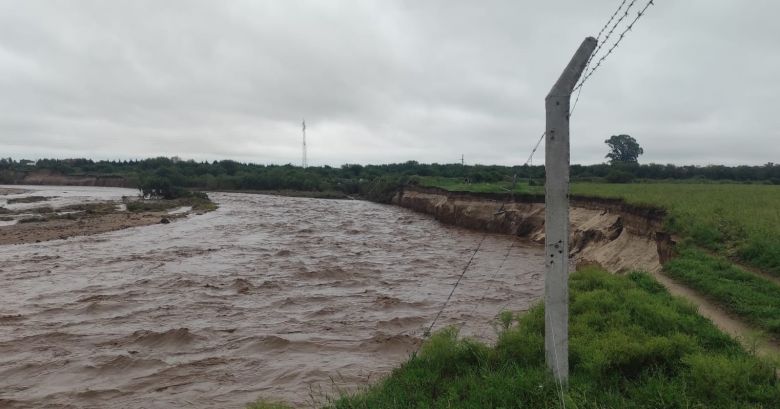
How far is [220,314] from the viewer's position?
44.8ft

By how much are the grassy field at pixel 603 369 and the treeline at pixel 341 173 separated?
26846 mm

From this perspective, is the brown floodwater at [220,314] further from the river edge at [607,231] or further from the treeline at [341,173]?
the treeline at [341,173]

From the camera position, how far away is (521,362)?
7.77 meters

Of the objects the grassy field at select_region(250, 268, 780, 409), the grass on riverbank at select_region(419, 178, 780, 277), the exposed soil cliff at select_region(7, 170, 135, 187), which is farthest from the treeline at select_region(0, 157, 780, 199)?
the grassy field at select_region(250, 268, 780, 409)

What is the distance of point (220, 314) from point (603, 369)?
10.2m

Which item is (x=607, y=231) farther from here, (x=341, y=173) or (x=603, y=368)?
(x=341, y=173)

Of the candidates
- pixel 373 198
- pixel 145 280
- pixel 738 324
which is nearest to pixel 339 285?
pixel 145 280

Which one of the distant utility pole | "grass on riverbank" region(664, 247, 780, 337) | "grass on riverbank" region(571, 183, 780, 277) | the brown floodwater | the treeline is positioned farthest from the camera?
the treeline

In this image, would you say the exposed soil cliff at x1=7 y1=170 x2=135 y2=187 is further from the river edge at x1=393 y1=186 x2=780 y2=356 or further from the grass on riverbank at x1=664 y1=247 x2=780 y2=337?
the grass on riverbank at x1=664 y1=247 x2=780 y2=337

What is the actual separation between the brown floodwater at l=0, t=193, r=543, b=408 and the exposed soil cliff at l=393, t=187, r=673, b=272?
9.50ft

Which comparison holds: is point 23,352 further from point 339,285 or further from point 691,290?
point 691,290

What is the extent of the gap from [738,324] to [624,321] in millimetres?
2313

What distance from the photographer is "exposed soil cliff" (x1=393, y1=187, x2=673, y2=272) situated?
18.3 metres

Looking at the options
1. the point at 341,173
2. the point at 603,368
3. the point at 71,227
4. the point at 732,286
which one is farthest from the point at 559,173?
the point at 341,173
